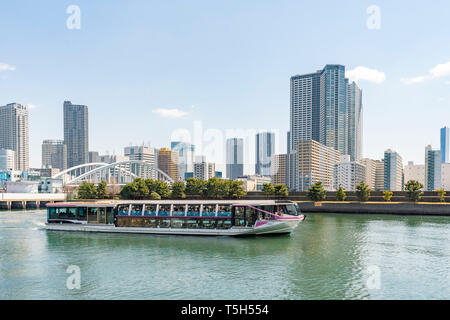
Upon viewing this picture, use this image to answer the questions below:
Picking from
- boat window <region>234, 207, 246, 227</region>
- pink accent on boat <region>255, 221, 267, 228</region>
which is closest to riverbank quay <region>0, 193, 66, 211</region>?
boat window <region>234, 207, 246, 227</region>

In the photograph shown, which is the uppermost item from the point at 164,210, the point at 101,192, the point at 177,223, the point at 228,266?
the point at 164,210

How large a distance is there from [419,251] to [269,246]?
14.1 metres

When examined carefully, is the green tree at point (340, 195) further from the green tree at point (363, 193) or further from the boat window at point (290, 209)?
the boat window at point (290, 209)

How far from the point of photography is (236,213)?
135 ft

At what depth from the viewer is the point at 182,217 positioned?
43000 mm

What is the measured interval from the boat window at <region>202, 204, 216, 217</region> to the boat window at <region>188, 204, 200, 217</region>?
767mm

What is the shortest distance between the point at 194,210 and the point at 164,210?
4.15 metres

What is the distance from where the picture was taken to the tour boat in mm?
40312

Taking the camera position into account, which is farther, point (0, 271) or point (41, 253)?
point (41, 253)

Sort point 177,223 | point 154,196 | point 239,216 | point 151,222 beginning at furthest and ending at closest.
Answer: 1. point 154,196
2. point 151,222
3. point 177,223
4. point 239,216

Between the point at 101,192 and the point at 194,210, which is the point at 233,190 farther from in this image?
the point at 194,210

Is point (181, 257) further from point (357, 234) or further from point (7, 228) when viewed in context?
point (7, 228)

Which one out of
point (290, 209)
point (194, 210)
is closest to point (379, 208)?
point (290, 209)
